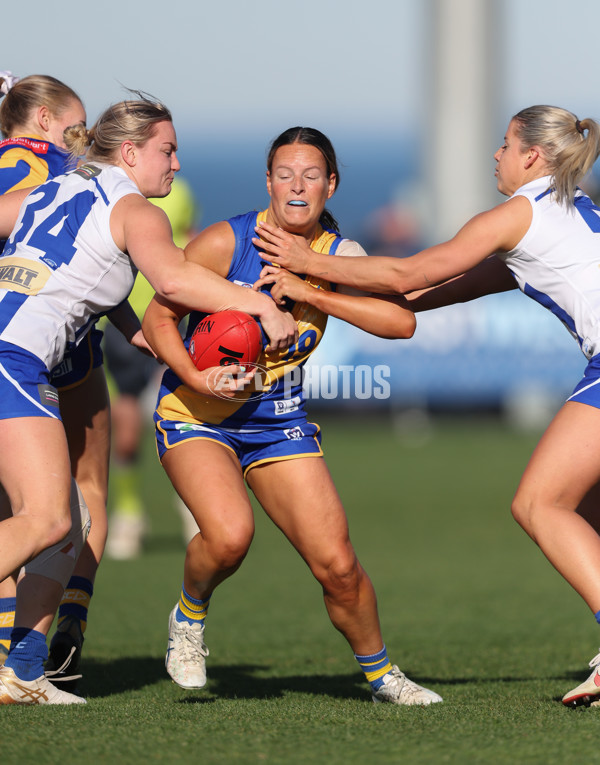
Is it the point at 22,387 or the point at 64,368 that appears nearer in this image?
the point at 22,387

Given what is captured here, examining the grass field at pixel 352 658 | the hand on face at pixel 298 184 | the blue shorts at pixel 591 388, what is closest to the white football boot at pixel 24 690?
the grass field at pixel 352 658

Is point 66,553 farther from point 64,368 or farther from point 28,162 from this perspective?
point 28,162

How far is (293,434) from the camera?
4.49 m

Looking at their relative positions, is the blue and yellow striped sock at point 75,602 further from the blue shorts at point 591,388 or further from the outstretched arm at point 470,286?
the blue shorts at point 591,388

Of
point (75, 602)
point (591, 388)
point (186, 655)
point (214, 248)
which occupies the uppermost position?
point (214, 248)

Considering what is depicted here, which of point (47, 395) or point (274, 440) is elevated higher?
point (47, 395)

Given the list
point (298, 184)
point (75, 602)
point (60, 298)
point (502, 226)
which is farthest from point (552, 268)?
Answer: point (75, 602)

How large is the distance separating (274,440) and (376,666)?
3.22 feet

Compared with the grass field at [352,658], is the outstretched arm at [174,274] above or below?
above

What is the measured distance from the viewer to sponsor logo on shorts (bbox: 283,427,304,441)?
14.7ft

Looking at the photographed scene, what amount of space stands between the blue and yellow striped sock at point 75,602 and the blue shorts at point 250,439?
0.71 meters

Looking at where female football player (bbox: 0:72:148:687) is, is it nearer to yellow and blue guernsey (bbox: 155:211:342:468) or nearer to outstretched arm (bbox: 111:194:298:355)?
yellow and blue guernsey (bbox: 155:211:342:468)

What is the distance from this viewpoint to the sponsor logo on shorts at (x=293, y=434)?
14.7 ft

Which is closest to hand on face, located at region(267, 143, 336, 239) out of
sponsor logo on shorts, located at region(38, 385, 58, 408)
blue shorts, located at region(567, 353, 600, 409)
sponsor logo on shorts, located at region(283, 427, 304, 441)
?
sponsor logo on shorts, located at region(283, 427, 304, 441)
